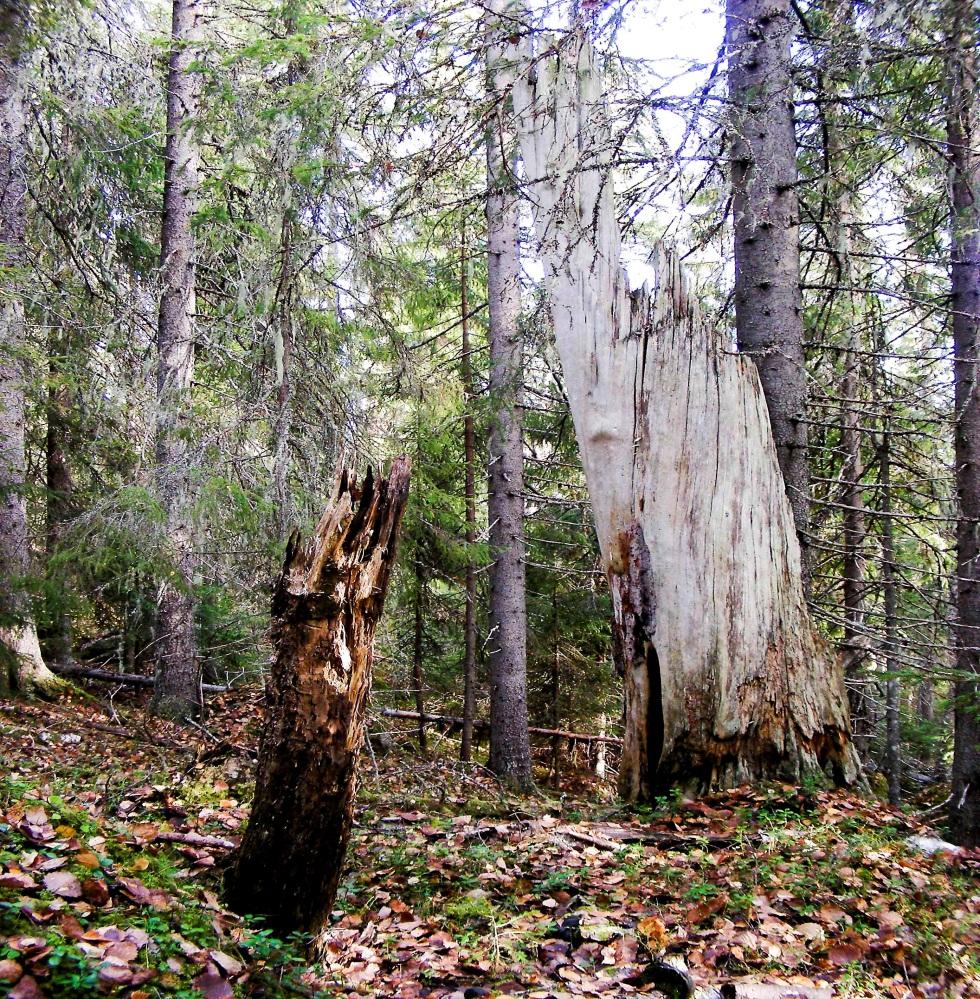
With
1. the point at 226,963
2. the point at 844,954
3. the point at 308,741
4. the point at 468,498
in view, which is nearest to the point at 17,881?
the point at 226,963

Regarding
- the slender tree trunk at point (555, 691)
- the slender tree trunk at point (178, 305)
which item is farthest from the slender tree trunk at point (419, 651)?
the slender tree trunk at point (178, 305)

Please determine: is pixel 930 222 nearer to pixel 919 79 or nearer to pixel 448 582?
pixel 919 79

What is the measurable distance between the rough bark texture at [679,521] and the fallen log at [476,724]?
7184mm

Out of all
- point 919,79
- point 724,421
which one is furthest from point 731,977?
point 919,79

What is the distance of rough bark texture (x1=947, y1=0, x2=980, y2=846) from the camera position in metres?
6.64

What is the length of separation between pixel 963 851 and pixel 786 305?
12.9 ft

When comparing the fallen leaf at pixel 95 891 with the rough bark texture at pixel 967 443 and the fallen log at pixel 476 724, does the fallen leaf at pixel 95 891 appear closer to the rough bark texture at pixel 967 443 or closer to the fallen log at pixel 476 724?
the rough bark texture at pixel 967 443

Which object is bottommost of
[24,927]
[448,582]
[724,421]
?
[24,927]

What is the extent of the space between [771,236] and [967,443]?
374 cm

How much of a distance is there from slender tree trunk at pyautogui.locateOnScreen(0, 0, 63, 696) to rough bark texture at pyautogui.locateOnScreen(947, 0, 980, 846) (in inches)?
358

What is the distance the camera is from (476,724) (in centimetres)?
1375

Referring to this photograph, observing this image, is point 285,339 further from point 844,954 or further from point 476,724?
point 476,724

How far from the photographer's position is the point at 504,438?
1024cm

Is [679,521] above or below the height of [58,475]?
below
